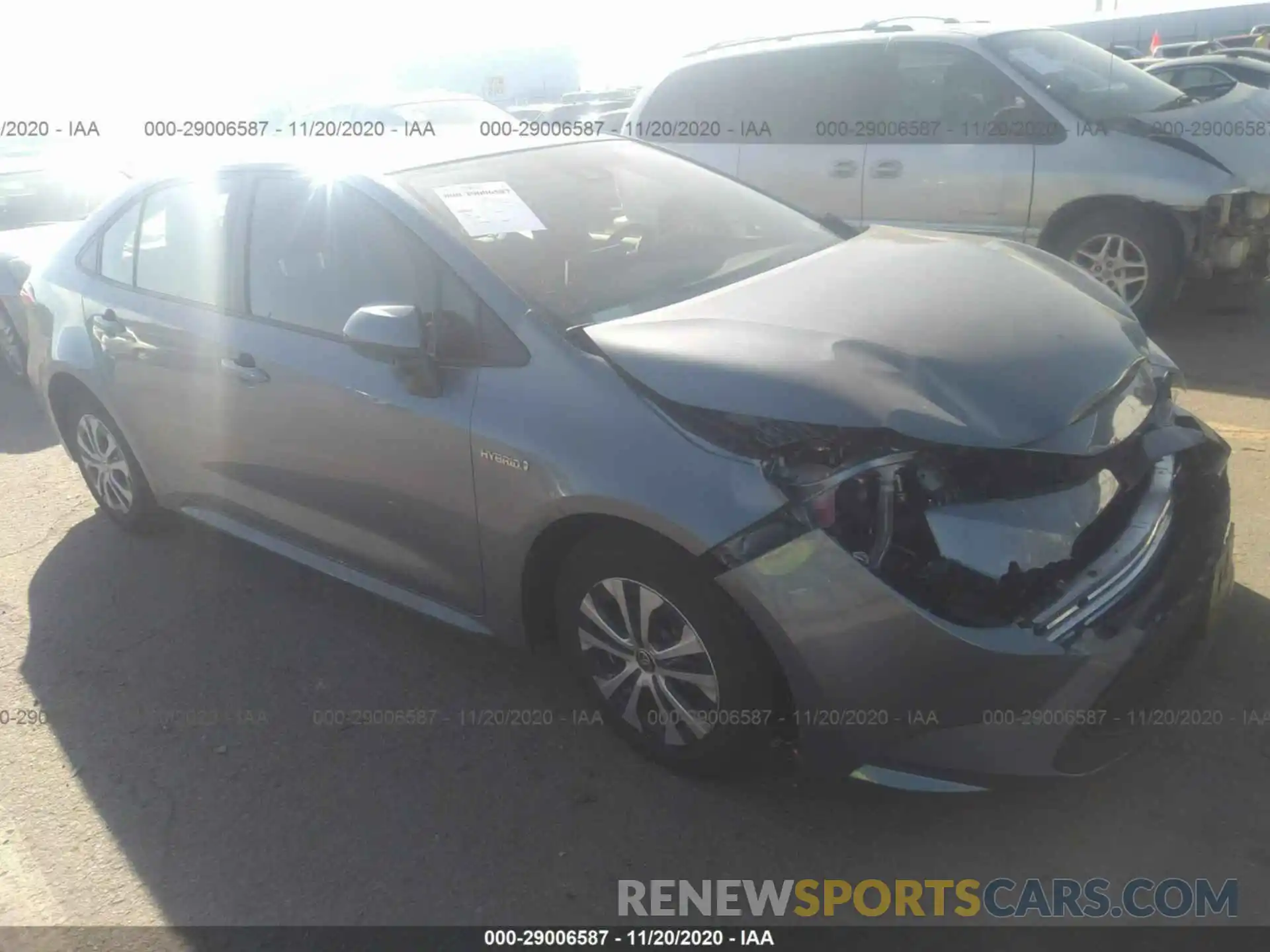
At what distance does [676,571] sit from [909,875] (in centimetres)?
92

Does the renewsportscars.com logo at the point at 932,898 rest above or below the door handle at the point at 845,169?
below

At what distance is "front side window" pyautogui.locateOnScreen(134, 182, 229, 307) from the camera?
12.2 feet

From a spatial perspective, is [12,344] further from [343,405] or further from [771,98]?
[771,98]

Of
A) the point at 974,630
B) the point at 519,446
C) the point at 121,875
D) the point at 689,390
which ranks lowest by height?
the point at 121,875

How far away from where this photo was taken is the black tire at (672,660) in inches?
98.0

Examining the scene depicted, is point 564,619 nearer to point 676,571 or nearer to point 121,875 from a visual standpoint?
point 676,571

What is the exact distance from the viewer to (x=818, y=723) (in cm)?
241

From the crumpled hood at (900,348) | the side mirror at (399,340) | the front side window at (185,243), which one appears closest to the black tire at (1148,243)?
the crumpled hood at (900,348)

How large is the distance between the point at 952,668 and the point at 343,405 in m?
1.93

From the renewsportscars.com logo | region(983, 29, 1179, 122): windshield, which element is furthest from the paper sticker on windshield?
region(983, 29, 1179, 122): windshield

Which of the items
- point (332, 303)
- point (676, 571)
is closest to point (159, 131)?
point (332, 303)

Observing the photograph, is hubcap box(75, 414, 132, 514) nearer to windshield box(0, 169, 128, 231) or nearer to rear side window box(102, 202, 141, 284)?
rear side window box(102, 202, 141, 284)

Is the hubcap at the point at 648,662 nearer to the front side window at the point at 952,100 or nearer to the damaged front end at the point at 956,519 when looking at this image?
the damaged front end at the point at 956,519

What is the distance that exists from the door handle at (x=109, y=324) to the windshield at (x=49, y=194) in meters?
4.17
